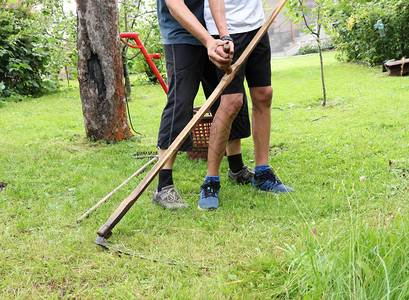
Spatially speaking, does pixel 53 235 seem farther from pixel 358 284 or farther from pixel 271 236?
pixel 358 284

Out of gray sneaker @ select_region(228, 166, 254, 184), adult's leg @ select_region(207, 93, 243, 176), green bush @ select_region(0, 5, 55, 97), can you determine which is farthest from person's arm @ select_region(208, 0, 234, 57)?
green bush @ select_region(0, 5, 55, 97)

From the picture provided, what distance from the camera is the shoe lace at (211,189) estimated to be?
109 inches

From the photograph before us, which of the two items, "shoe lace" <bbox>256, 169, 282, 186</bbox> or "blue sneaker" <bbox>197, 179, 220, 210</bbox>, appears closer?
"blue sneaker" <bbox>197, 179, 220, 210</bbox>

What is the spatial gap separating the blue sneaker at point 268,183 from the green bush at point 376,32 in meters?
7.45

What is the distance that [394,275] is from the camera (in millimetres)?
1455

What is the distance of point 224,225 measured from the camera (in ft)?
7.90

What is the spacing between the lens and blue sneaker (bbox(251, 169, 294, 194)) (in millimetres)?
2887

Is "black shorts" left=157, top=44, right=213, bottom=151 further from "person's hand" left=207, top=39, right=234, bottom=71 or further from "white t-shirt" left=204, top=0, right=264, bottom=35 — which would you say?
"person's hand" left=207, top=39, right=234, bottom=71

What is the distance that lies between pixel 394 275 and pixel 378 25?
9.85 m

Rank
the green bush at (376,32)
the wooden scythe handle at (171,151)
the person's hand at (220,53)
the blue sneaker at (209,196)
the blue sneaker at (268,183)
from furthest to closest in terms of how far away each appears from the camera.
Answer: the green bush at (376,32)
the blue sneaker at (268,183)
the blue sneaker at (209,196)
the person's hand at (220,53)
the wooden scythe handle at (171,151)

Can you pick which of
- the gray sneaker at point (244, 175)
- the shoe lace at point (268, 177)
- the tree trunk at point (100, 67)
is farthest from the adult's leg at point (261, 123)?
the tree trunk at point (100, 67)

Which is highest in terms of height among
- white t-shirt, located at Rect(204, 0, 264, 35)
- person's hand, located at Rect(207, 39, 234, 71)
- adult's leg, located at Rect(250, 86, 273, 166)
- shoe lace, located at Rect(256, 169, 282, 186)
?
white t-shirt, located at Rect(204, 0, 264, 35)

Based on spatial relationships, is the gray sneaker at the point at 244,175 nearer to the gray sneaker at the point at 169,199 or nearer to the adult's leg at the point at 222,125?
the adult's leg at the point at 222,125

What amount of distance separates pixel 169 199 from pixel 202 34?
1.08 meters
